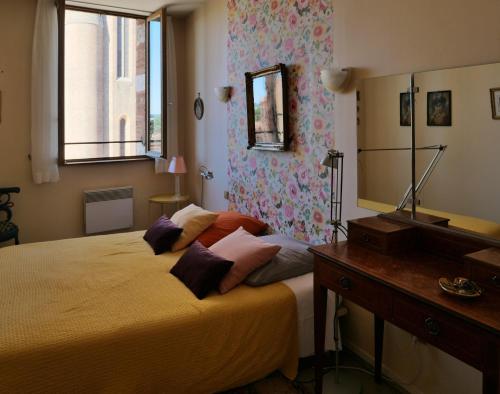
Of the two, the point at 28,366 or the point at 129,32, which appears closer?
the point at 28,366

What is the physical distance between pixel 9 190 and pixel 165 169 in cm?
157

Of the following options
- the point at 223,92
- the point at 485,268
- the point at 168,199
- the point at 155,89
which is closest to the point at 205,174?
the point at 168,199

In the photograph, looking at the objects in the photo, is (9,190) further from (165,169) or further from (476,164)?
(476,164)

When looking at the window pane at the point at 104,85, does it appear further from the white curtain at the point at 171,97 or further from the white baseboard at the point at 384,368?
the white baseboard at the point at 384,368

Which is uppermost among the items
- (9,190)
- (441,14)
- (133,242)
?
(441,14)

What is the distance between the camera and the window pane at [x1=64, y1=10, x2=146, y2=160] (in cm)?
507

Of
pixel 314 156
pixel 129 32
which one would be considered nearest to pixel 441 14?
pixel 314 156

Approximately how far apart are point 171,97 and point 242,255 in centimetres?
285

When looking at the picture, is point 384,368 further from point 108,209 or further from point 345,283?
point 108,209

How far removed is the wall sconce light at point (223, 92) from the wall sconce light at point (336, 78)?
1.42m

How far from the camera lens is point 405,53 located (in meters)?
2.13

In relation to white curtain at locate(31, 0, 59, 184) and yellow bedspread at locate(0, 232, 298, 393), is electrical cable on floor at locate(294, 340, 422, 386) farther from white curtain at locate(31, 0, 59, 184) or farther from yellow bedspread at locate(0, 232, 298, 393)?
white curtain at locate(31, 0, 59, 184)

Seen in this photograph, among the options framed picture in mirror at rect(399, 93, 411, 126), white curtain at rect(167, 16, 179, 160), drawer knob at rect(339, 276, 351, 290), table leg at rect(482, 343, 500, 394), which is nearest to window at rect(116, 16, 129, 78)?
white curtain at rect(167, 16, 179, 160)

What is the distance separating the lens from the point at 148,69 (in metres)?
4.79
